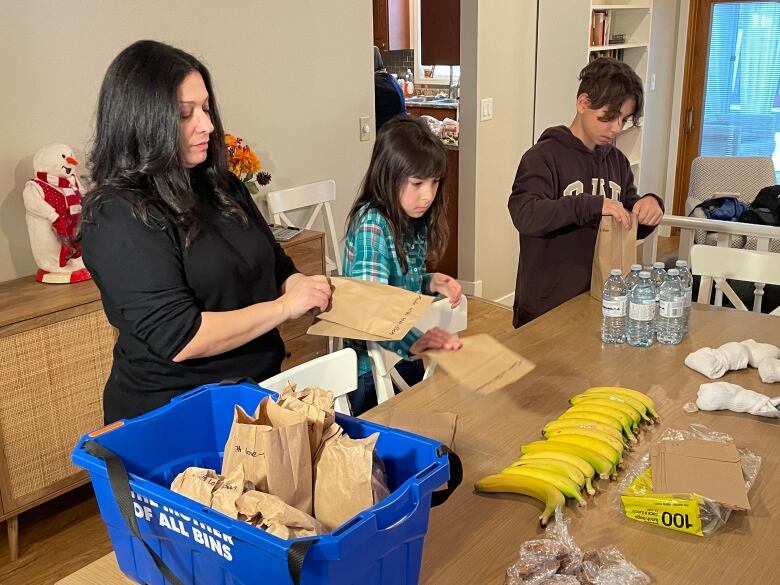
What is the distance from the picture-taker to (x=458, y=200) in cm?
480

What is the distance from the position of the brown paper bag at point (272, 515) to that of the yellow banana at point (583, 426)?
0.74 m

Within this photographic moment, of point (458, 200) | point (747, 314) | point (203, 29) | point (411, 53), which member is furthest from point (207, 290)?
point (411, 53)

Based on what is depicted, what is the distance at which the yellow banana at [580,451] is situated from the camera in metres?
1.45

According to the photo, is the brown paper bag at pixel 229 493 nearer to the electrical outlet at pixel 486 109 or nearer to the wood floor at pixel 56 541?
the wood floor at pixel 56 541

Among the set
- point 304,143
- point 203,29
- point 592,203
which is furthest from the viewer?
point 304,143

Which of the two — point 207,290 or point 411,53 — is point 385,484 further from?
point 411,53

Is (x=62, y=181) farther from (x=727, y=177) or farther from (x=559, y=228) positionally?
(x=727, y=177)

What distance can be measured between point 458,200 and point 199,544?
397 cm

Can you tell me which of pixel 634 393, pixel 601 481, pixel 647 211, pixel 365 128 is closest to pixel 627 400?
pixel 634 393

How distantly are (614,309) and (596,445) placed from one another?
61 cm

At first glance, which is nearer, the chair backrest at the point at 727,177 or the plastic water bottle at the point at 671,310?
the plastic water bottle at the point at 671,310

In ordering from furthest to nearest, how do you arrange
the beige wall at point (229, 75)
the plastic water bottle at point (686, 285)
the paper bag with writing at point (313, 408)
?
the beige wall at point (229, 75)
the plastic water bottle at point (686, 285)
the paper bag with writing at point (313, 408)

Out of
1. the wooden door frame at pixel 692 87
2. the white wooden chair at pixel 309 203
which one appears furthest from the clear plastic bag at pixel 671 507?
the wooden door frame at pixel 692 87

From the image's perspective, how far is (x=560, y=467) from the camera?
1421 mm
